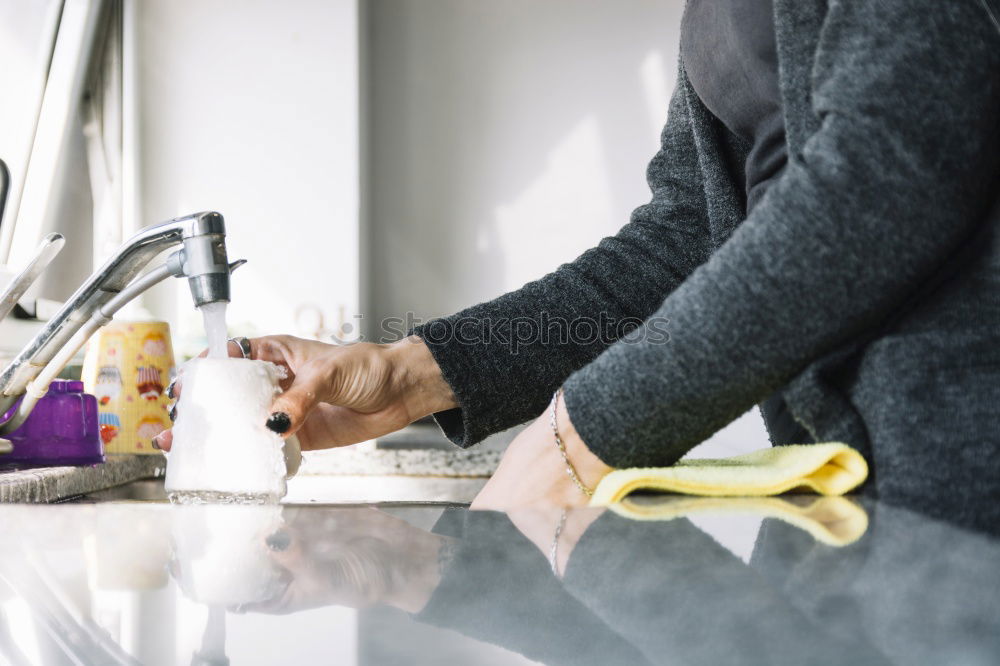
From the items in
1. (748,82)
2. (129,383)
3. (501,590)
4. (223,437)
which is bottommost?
(129,383)

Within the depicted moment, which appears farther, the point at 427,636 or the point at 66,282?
the point at 66,282

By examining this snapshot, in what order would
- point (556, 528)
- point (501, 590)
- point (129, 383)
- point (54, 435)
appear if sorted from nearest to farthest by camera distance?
point (501, 590) < point (556, 528) < point (54, 435) < point (129, 383)

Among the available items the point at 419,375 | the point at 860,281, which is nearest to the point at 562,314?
the point at 419,375

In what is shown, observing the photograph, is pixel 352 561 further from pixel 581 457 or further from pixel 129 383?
pixel 129 383

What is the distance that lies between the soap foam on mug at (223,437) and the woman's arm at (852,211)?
12.7 inches

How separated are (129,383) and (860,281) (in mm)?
1020

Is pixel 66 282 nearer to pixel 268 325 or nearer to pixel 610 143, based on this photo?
pixel 268 325

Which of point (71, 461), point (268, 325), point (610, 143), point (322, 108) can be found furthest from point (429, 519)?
point (610, 143)

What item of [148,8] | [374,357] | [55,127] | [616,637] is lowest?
[374,357]

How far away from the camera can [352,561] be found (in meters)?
0.30

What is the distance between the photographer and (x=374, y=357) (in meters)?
0.85

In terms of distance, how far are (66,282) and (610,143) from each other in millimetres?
1590

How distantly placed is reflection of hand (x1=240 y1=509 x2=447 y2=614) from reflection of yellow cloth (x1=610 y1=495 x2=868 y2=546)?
12 cm

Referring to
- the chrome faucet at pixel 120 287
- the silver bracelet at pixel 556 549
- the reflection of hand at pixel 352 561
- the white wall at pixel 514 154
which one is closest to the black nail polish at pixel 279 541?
the reflection of hand at pixel 352 561
